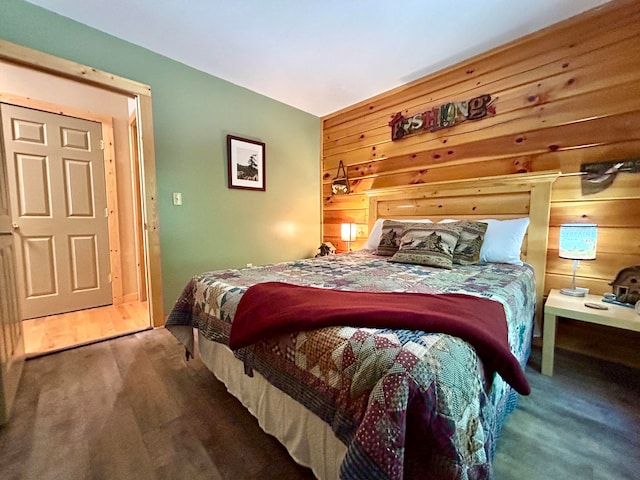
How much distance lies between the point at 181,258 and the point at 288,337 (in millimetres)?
2027

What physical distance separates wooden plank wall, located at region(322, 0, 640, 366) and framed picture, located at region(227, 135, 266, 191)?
1.68 m

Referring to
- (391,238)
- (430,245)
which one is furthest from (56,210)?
(430,245)

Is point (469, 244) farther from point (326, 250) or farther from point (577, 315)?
point (326, 250)

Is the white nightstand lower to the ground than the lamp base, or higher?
lower

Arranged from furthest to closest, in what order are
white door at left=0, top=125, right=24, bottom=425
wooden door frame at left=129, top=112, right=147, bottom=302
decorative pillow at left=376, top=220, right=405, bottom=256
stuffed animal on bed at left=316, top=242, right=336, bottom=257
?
stuffed animal on bed at left=316, top=242, right=336, bottom=257, wooden door frame at left=129, top=112, right=147, bottom=302, decorative pillow at left=376, top=220, right=405, bottom=256, white door at left=0, top=125, right=24, bottom=425

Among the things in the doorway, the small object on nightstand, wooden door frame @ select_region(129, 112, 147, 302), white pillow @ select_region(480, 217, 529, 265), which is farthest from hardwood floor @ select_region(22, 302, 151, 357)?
the small object on nightstand

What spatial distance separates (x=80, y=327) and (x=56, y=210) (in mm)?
1244

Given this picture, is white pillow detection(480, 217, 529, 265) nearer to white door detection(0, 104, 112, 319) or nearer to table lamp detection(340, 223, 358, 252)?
table lamp detection(340, 223, 358, 252)

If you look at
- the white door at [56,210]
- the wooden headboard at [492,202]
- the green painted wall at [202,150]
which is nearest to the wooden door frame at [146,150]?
the green painted wall at [202,150]

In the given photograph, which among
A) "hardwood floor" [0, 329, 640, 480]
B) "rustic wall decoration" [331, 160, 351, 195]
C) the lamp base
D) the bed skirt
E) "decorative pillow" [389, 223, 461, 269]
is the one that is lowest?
"hardwood floor" [0, 329, 640, 480]

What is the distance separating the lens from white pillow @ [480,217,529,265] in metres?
1.99

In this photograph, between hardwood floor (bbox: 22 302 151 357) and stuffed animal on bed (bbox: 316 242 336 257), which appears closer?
hardwood floor (bbox: 22 302 151 357)

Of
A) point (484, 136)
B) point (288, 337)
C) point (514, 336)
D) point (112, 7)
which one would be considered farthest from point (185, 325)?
point (484, 136)

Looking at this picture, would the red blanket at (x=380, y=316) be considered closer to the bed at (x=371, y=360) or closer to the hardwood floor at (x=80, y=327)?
the bed at (x=371, y=360)
